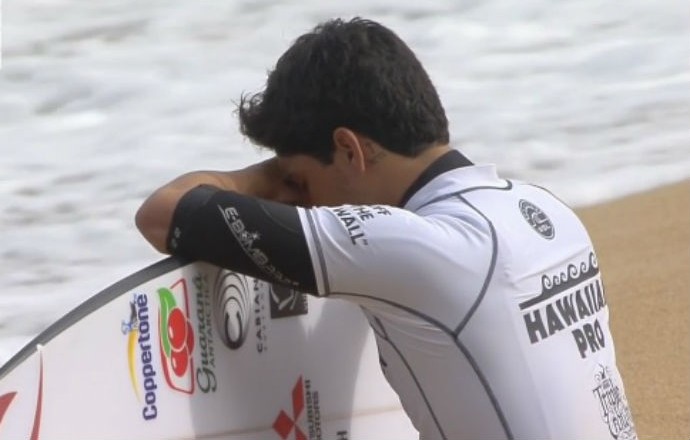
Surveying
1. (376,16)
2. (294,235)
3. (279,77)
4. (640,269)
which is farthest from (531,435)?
(376,16)

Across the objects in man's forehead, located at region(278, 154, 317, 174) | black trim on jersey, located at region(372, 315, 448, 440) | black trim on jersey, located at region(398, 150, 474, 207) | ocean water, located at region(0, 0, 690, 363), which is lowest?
ocean water, located at region(0, 0, 690, 363)

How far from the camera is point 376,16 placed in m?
8.66

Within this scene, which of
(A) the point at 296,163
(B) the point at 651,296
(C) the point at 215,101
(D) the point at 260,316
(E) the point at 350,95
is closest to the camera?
(E) the point at 350,95

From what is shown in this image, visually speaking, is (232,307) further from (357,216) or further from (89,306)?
(357,216)

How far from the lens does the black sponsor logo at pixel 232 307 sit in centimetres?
254

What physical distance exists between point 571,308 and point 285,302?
0.56 metres

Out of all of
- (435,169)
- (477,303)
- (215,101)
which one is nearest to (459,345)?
(477,303)

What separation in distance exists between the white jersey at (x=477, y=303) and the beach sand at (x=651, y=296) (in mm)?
→ 1685

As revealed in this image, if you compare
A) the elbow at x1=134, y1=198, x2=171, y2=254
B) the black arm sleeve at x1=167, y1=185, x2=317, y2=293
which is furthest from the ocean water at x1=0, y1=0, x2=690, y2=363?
the black arm sleeve at x1=167, y1=185, x2=317, y2=293

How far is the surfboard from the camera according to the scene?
234 cm

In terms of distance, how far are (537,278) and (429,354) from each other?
200 mm

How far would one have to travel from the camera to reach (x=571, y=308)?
2350 mm

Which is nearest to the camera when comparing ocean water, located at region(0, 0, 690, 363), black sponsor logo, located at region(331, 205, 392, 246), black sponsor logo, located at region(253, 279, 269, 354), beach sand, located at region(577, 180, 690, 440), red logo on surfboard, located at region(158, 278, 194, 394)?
black sponsor logo, located at region(331, 205, 392, 246)

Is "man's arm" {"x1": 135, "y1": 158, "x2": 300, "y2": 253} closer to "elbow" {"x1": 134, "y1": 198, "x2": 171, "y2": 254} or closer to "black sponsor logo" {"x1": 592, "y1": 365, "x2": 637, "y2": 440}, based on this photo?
"elbow" {"x1": 134, "y1": 198, "x2": 171, "y2": 254}
